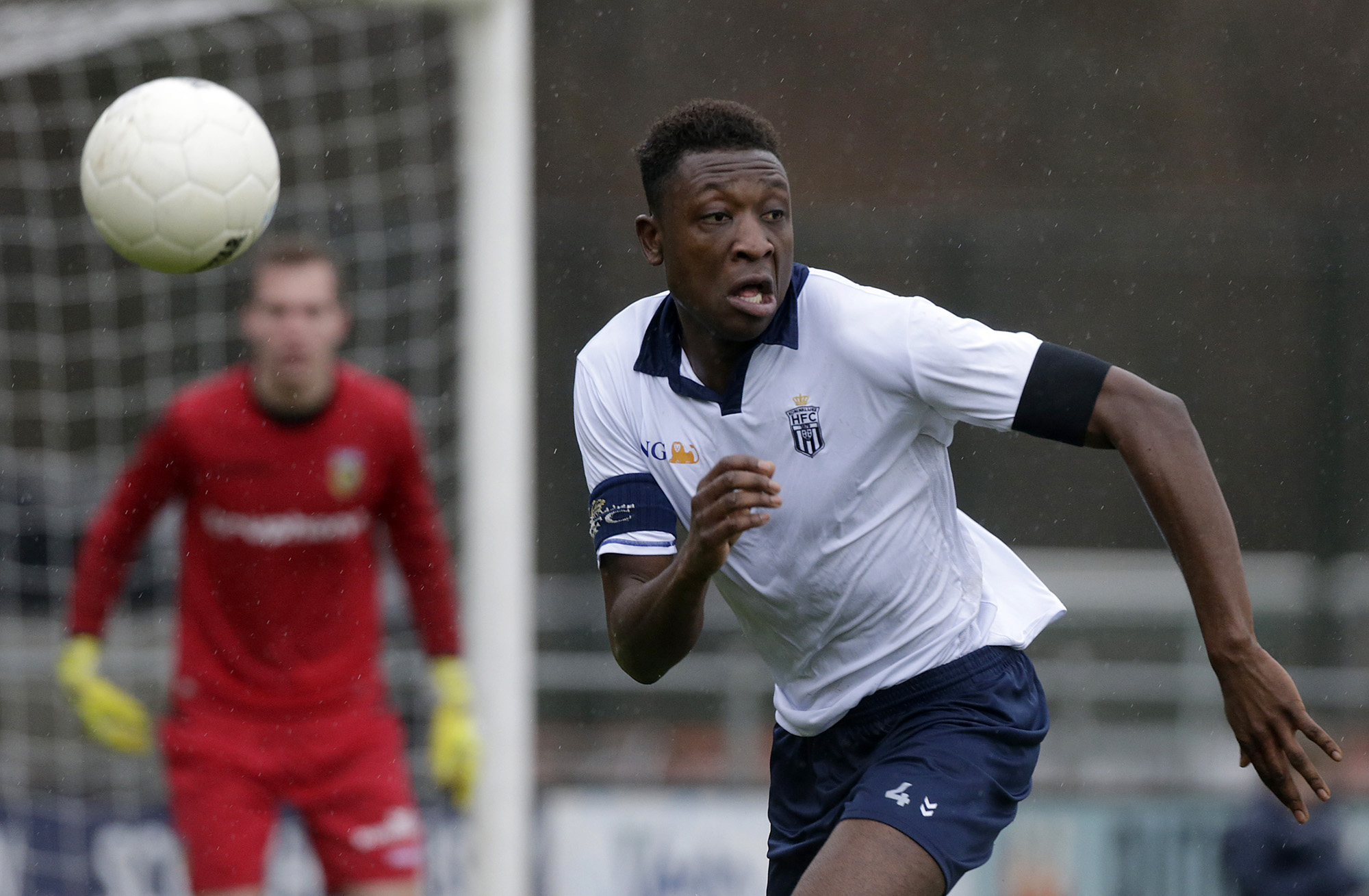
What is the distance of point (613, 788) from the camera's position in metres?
7.91

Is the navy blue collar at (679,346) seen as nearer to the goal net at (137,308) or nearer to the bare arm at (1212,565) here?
the bare arm at (1212,565)

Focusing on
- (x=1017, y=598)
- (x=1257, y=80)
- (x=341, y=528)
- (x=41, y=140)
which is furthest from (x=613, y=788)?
(x=1257, y=80)

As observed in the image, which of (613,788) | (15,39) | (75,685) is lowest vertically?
(613,788)

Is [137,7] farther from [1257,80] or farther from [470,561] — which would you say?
[1257,80]

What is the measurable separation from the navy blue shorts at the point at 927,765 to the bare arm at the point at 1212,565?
0.51 m

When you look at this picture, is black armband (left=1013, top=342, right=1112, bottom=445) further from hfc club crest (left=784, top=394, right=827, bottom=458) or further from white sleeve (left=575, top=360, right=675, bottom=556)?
white sleeve (left=575, top=360, right=675, bottom=556)

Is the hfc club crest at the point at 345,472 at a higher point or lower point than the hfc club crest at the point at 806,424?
lower

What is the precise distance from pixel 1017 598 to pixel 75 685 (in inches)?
137

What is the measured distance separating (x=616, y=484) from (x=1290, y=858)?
4120 mm

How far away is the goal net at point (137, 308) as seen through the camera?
22.0ft

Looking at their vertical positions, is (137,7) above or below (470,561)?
above

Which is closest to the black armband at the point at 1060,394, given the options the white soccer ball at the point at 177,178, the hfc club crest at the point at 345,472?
the white soccer ball at the point at 177,178

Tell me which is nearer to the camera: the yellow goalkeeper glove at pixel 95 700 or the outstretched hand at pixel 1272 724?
the outstretched hand at pixel 1272 724

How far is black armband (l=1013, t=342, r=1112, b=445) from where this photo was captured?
2.93 meters
